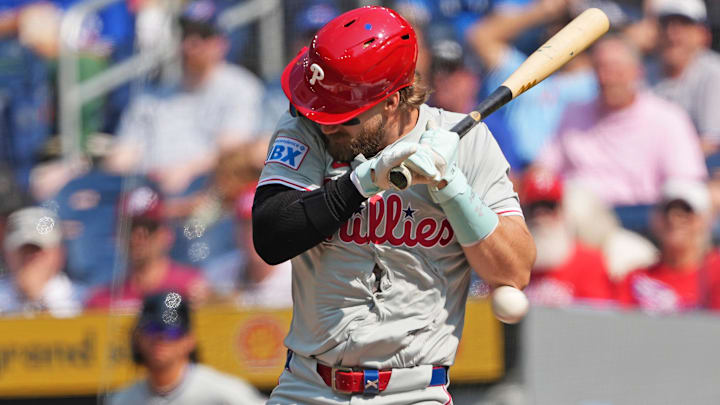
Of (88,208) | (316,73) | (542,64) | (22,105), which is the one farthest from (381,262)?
(22,105)

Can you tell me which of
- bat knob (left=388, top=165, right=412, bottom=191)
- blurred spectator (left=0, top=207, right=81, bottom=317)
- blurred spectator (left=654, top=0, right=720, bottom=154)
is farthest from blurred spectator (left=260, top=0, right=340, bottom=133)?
bat knob (left=388, top=165, right=412, bottom=191)

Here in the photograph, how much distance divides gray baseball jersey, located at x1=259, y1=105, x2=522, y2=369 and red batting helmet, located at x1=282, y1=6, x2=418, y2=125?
5.3 inches

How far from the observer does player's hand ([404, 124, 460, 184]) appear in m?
1.97

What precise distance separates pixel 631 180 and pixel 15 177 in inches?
142

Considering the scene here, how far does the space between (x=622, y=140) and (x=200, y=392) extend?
2.55 metres

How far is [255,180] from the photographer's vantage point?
525 centimetres

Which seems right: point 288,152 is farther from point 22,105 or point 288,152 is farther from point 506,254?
point 22,105

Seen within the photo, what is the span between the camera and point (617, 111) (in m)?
5.22

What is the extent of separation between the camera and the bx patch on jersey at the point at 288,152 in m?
2.23

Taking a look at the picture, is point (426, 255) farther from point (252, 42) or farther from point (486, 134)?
point (252, 42)

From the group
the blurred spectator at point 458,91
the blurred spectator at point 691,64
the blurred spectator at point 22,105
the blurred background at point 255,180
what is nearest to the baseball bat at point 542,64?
the blurred background at point 255,180

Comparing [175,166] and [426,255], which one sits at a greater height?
[426,255]

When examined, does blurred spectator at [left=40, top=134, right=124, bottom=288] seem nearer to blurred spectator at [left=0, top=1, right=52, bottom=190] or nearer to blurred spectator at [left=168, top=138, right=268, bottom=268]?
blurred spectator at [left=0, top=1, right=52, bottom=190]

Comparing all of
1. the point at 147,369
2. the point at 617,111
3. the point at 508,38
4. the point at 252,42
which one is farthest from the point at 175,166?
the point at 617,111
